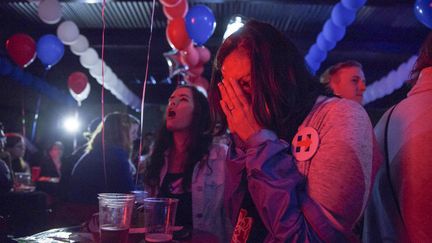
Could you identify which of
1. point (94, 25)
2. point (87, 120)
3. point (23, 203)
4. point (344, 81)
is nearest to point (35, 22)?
point (94, 25)

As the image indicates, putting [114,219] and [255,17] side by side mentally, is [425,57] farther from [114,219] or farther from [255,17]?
[255,17]

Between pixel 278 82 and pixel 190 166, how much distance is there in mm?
1350

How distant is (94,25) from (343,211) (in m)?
6.80

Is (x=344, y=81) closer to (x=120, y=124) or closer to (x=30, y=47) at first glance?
(x=120, y=124)

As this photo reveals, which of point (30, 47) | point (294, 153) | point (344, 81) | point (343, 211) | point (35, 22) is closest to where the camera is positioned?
point (343, 211)

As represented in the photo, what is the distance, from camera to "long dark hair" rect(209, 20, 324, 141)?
1.17m

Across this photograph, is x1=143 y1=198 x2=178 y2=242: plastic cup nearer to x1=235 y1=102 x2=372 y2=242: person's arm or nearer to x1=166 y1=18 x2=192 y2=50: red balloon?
x1=235 y1=102 x2=372 y2=242: person's arm

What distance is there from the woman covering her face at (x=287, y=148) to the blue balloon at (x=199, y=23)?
3346 millimetres

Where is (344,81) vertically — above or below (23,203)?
above

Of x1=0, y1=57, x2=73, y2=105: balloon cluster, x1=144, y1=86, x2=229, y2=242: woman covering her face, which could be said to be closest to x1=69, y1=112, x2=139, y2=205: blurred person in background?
x1=144, y1=86, x2=229, y2=242: woman covering her face

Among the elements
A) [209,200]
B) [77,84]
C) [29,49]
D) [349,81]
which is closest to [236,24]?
[209,200]

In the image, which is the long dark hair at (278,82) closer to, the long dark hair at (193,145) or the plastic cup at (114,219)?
the plastic cup at (114,219)

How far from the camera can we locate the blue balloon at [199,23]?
4.56 metres

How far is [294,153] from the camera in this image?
3.61ft
